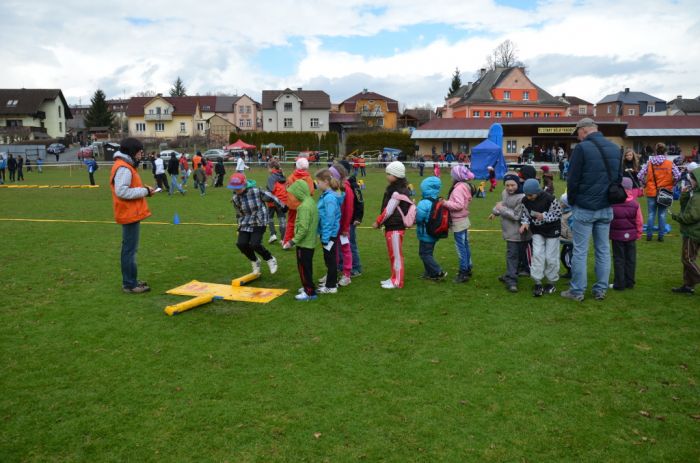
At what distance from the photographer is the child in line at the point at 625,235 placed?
327 inches

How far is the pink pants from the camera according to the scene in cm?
877

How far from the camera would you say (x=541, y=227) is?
8.03 meters

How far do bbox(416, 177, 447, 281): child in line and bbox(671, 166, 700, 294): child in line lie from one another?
11.8 feet

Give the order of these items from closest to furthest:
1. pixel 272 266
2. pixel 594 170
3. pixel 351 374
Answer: pixel 351 374
pixel 594 170
pixel 272 266

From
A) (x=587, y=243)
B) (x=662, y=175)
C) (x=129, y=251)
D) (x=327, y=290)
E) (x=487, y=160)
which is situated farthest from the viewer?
(x=487, y=160)

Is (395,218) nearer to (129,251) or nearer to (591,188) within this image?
(591,188)

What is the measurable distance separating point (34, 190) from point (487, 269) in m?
26.5

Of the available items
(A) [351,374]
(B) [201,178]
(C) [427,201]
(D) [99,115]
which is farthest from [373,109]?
(A) [351,374]

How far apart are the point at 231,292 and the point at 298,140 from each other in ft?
188

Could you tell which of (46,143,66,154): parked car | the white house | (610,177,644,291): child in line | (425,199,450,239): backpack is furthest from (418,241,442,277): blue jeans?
the white house

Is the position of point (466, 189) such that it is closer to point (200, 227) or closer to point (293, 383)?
point (293, 383)

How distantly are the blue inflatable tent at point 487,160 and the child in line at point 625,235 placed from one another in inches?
951

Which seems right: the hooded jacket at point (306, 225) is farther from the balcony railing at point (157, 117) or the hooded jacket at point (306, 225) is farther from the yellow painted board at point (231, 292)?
the balcony railing at point (157, 117)

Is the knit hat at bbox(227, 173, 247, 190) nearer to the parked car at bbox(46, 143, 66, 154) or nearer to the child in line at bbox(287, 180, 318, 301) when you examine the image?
the child in line at bbox(287, 180, 318, 301)
